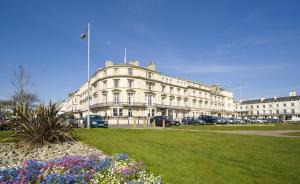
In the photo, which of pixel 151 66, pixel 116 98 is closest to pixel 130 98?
pixel 116 98

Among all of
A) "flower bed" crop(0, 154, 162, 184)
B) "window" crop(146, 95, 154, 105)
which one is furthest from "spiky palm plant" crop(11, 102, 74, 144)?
"window" crop(146, 95, 154, 105)

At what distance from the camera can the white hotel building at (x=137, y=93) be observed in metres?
58.5

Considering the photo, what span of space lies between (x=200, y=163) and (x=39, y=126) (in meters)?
7.20

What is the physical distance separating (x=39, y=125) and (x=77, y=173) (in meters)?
5.78

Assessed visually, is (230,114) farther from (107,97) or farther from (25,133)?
(25,133)

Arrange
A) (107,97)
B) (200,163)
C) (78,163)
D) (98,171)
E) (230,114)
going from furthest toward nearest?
1. (230,114)
2. (107,97)
3. (200,163)
4. (78,163)
5. (98,171)

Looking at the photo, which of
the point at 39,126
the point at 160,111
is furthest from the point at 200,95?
the point at 39,126

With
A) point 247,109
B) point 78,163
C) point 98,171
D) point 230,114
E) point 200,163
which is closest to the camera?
point 98,171

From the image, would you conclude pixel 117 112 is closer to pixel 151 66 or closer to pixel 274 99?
pixel 151 66

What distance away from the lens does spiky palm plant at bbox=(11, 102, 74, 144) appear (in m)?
10.1

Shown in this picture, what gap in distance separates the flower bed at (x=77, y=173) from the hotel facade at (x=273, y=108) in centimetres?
11680

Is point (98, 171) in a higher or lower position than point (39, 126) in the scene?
lower

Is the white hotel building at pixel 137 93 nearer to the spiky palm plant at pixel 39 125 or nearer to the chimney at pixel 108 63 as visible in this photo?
the chimney at pixel 108 63

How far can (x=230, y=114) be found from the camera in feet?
352
